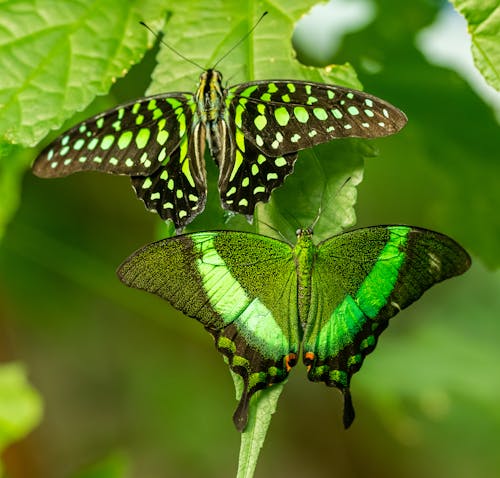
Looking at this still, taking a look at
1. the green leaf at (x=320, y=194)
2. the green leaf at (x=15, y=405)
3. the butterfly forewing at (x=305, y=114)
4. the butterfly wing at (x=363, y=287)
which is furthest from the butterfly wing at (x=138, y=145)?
the green leaf at (x=15, y=405)

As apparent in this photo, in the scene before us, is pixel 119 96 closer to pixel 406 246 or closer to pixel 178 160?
pixel 178 160

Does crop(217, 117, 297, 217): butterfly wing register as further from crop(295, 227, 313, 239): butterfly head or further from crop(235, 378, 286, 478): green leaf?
crop(235, 378, 286, 478): green leaf

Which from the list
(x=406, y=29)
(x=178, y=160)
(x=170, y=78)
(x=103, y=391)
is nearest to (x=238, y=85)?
(x=170, y=78)

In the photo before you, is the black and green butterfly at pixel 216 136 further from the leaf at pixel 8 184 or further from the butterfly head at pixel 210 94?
the leaf at pixel 8 184

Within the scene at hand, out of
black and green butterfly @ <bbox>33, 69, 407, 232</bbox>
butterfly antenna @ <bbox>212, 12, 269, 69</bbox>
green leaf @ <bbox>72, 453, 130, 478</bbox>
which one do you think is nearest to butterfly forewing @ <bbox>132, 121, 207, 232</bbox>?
black and green butterfly @ <bbox>33, 69, 407, 232</bbox>

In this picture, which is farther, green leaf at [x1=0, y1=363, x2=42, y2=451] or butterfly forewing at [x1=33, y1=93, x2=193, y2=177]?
green leaf at [x1=0, y1=363, x2=42, y2=451]

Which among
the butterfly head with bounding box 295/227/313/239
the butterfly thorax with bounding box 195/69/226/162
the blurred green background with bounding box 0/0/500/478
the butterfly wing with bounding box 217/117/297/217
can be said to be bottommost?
the blurred green background with bounding box 0/0/500/478

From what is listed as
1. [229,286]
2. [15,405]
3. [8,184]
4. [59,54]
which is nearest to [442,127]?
[229,286]
